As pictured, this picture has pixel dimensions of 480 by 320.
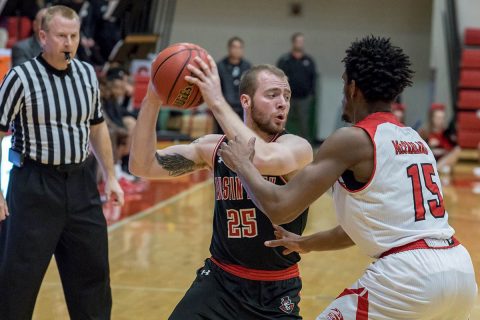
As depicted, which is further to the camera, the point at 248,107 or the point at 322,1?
the point at 322,1

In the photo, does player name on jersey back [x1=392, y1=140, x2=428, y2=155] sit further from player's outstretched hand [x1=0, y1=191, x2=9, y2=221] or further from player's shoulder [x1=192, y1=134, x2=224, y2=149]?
player's outstretched hand [x1=0, y1=191, x2=9, y2=221]

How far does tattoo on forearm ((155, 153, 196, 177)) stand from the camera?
463cm

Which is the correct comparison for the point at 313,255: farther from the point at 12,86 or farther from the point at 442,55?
the point at 442,55

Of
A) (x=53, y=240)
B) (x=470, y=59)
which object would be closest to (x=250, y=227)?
(x=53, y=240)

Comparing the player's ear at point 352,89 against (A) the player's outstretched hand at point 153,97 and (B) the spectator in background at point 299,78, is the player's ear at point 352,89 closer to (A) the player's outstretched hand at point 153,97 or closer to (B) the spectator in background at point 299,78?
(A) the player's outstretched hand at point 153,97

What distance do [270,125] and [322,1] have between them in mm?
18004

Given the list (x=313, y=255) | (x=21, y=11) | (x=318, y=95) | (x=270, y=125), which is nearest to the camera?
(x=270, y=125)

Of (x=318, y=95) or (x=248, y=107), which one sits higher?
(x=248, y=107)

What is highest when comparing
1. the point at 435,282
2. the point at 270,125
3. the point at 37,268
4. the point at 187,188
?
the point at 270,125

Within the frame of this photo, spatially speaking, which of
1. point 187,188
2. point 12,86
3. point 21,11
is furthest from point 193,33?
point 12,86

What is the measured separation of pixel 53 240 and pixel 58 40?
1167 millimetres

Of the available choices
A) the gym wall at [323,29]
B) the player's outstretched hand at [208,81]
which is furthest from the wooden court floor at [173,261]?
the gym wall at [323,29]

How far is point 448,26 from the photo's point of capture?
20.2 metres

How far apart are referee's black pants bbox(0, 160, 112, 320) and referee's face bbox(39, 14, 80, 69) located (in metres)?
0.63
